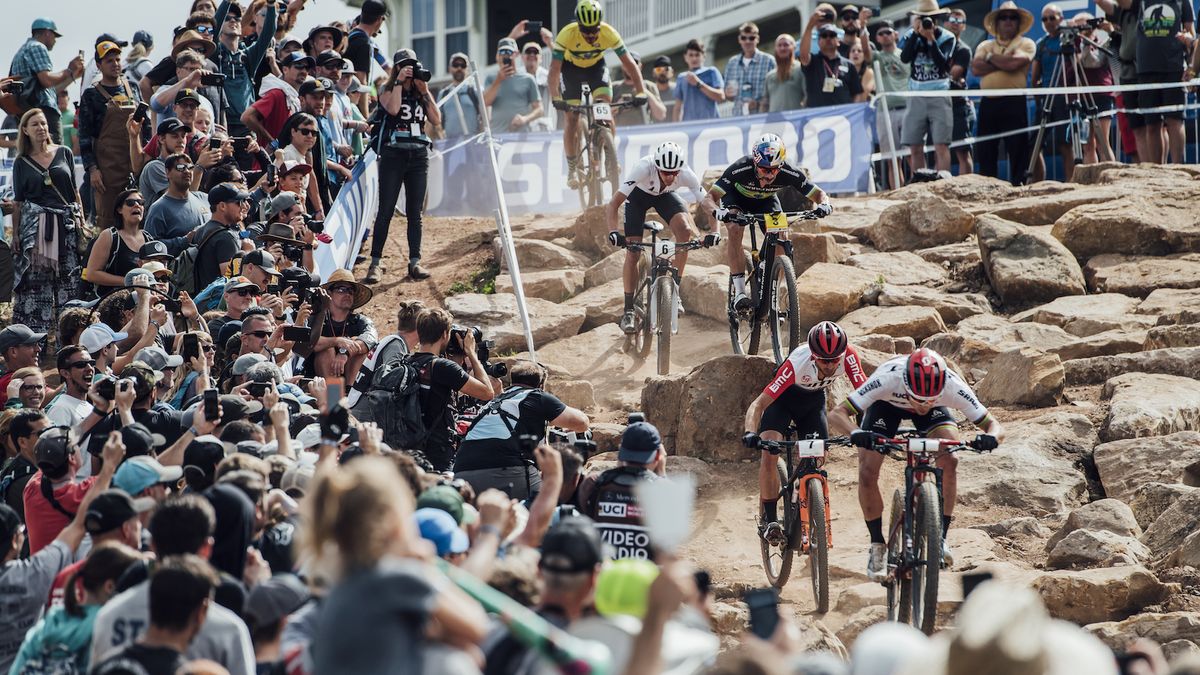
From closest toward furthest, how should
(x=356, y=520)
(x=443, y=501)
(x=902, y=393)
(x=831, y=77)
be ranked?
(x=356, y=520) < (x=443, y=501) < (x=902, y=393) < (x=831, y=77)

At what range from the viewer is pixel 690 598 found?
4.32 meters

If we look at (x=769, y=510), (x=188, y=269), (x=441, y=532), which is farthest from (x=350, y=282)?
(x=441, y=532)

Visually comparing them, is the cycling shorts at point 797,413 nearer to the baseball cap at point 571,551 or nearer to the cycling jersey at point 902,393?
the cycling jersey at point 902,393

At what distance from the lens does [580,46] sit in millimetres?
17266

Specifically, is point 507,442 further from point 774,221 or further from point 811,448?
point 774,221

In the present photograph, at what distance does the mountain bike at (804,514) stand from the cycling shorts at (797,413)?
0.13m

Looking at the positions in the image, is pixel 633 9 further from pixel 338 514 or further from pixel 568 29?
pixel 338 514

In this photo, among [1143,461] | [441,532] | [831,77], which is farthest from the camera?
[831,77]

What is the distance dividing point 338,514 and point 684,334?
12.5 meters

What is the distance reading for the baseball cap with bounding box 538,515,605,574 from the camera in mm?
4812

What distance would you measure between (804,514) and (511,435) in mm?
2455

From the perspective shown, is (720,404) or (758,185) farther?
(758,185)

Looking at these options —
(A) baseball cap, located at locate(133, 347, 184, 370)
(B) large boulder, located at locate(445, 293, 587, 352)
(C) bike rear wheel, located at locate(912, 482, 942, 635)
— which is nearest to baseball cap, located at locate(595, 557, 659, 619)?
(C) bike rear wheel, located at locate(912, 482, 942, 635)

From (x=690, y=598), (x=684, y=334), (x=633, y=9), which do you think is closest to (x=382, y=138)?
(x=684, y=334)
